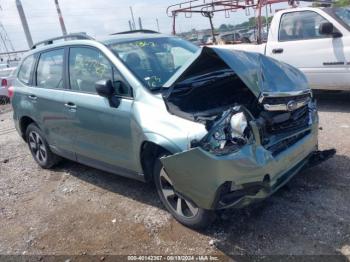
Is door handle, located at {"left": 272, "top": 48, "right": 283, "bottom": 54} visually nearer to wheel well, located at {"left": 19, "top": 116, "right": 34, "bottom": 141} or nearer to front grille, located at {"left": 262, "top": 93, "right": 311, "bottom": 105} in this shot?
front grille, located at {"left": 262, "top": 93, "right": 311, "bottom": 105}

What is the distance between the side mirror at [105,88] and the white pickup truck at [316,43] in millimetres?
4233

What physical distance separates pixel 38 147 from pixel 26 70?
1119 millimetres

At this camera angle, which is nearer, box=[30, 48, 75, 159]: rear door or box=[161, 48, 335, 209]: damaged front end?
box=[161, 48, 335, 209]: damaged front end

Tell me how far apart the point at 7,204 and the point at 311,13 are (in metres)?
5.76

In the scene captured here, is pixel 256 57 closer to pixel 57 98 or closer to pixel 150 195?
pixel 150 195

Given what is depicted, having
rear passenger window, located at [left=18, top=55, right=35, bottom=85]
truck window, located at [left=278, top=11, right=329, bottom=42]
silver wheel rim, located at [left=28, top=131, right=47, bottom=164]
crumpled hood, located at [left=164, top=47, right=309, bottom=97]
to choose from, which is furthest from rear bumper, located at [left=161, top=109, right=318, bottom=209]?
truck window, located at [left=278, top=11, right=329, bottom=42]

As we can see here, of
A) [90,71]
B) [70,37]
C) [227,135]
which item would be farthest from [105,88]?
[70,37]

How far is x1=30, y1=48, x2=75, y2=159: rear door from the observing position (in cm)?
461

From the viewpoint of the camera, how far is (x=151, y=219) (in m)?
3.74

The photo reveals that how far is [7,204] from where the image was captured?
15.3 feet

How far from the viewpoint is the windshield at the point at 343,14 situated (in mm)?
6455

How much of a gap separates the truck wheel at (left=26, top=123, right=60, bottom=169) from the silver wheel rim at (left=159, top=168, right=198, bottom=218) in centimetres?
240

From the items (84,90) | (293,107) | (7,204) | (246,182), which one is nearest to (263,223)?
(246,182)

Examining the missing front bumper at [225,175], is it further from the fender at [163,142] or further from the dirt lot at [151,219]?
the dirt lot at [151,219]
